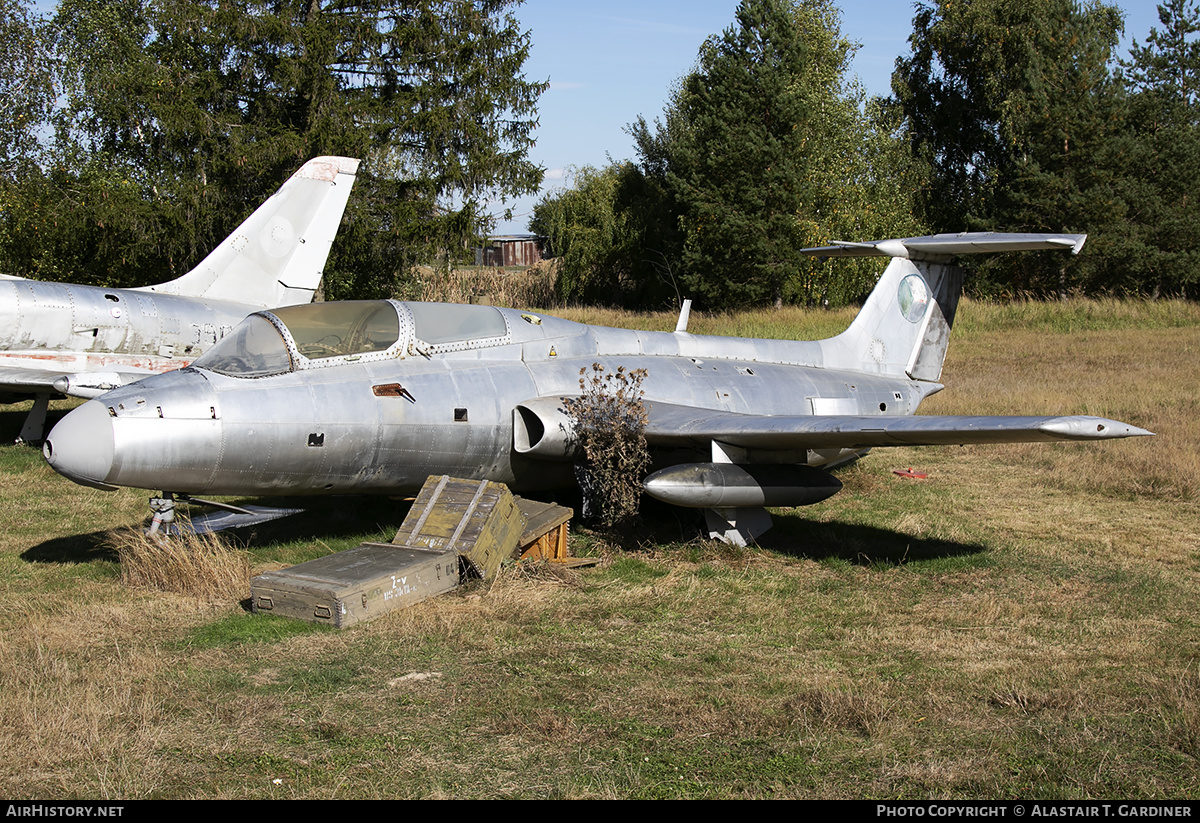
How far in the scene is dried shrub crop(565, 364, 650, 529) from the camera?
8.69 m

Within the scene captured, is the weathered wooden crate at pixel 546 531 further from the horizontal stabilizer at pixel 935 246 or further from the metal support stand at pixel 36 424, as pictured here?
the metal support stand at pixel 36 424

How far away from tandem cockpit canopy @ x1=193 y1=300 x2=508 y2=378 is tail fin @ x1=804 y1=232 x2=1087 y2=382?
5305mm

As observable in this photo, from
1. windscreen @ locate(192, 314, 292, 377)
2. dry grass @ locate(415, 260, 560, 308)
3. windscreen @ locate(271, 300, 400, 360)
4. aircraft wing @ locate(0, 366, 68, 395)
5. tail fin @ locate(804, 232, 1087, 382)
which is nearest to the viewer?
windscreen @ locate(192, 314, 292, 377)

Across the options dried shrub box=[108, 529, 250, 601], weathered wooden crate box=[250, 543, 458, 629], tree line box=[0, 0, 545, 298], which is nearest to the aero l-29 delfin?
dried shrub box=[108, 529, 250, 601]

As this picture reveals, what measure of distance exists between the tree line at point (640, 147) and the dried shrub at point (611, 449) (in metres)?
17.6

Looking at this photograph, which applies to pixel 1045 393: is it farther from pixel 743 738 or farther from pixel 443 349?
pixel 743 738

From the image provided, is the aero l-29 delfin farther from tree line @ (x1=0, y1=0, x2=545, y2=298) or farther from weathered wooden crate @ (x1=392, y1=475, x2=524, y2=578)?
tree line @ (x1=0, y1=0, x2=545, y2=298)

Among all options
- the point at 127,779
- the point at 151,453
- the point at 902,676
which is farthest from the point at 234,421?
the point at 902,676

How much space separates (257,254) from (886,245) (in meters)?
10.1

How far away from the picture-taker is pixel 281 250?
616 inches

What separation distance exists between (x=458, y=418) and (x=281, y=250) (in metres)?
8.73

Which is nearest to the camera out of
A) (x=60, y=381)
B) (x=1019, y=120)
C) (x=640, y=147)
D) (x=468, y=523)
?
(x=468, y=523)

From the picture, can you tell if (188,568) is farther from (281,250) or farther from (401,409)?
(281,250)

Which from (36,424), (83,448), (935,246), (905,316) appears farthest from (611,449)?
(36,424)
